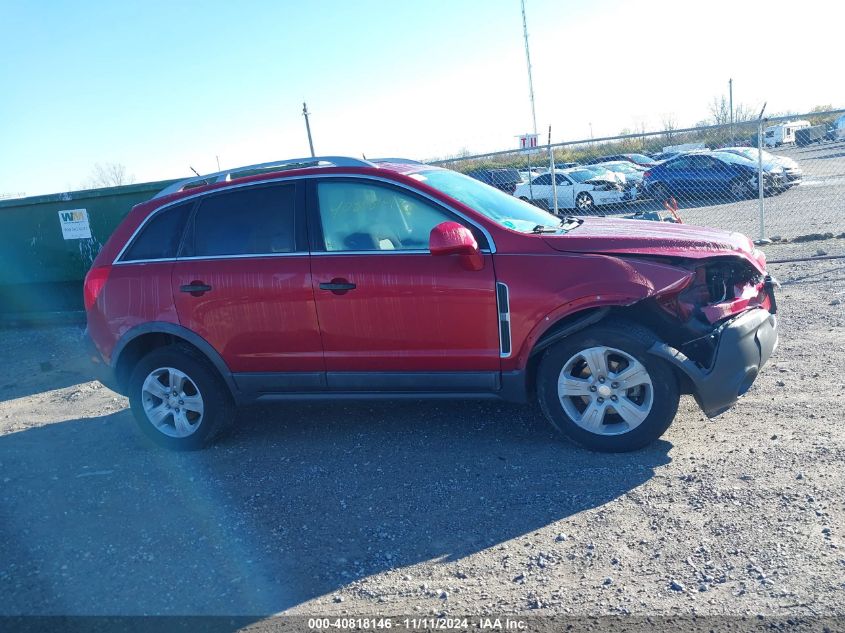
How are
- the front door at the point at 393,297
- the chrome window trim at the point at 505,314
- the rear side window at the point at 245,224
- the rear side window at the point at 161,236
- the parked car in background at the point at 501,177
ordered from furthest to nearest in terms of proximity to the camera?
the parked car in background at the point at 501,177, the rear side window at the point at 161,236, the rear side window at the point at 245,224, the front door at the point at 393,297, the chrome window trim at the point at 505,314

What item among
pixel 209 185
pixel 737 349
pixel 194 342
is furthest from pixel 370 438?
pixel 737 349

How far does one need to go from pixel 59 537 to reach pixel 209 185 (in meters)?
2.56

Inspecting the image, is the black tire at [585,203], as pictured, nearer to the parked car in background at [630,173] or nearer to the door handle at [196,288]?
the parked car in background at [630,173]

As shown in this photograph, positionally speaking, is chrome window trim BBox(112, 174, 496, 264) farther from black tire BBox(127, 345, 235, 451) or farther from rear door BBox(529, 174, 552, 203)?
rear door BBox(529, 174, 552, 203)

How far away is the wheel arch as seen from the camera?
541 cm

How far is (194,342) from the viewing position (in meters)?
5.43

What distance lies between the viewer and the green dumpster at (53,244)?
10.5 meters

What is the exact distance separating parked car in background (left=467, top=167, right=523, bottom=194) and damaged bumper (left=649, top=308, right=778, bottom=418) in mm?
11336

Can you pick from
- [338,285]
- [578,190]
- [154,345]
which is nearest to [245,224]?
[338,285]

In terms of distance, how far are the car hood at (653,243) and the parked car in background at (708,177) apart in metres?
13.2

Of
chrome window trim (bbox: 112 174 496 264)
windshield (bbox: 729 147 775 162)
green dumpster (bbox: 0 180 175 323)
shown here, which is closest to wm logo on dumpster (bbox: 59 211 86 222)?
green dumpster (bbox: 0 180 175 323)

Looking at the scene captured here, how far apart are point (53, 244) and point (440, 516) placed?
8719 millimetres

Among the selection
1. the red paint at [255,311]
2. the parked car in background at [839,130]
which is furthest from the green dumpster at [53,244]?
the parked car in background at [839,130]

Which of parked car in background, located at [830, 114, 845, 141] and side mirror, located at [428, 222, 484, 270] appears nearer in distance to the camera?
side mirror, located at [428, 222, 484, 270]
